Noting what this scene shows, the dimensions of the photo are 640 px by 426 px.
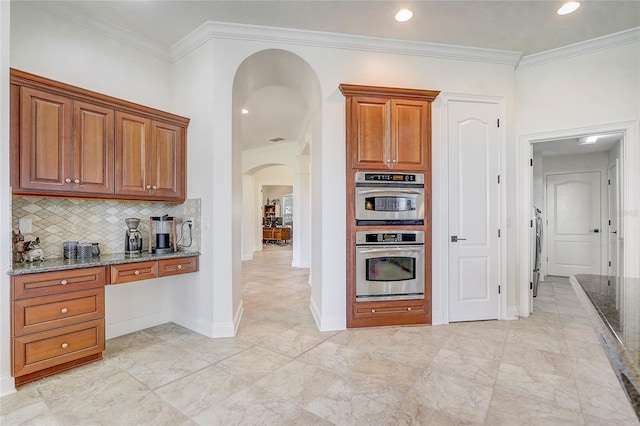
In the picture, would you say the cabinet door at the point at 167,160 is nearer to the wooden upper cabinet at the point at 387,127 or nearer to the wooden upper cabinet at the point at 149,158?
the wooden upper cabinet at the point at 149,158

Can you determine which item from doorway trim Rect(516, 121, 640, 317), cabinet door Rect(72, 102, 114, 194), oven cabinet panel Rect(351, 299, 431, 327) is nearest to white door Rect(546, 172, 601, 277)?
doorway trim Rect(516, 121, 640, 317)

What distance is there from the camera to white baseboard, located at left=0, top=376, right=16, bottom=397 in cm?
204

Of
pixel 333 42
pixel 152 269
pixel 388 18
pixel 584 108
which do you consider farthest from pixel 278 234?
pixel 584 108

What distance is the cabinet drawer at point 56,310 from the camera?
212 centimetres

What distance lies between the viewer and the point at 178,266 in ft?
9.80

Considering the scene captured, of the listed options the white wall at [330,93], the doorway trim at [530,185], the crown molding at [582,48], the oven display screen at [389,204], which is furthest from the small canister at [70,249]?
the crown molding at [582,48]

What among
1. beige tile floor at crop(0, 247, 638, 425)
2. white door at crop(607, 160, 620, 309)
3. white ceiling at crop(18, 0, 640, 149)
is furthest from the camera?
white door at crop(607, 160, 620, 309)

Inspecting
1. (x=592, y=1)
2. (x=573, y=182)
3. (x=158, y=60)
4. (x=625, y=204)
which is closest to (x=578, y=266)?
(x=573, y=182)

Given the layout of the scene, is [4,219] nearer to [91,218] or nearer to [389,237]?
[91,218]

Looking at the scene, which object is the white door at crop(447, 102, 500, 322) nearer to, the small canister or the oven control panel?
the oven control panel

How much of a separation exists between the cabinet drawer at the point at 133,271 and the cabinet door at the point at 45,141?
Result: 0.77 meters

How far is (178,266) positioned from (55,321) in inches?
38.1

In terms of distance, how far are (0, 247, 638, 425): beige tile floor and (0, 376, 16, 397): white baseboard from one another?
0.05 meters

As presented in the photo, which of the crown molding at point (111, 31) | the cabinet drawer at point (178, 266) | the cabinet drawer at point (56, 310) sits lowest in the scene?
the cabinet drawer at point (56, 310)
